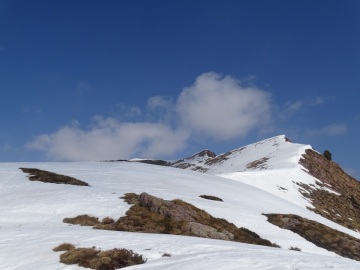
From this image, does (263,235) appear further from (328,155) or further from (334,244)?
(328,155)

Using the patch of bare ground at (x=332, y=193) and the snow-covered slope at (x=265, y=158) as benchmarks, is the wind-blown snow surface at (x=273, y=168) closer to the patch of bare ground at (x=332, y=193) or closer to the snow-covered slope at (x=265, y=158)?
the snow-covered slope at (x=265, y=158)

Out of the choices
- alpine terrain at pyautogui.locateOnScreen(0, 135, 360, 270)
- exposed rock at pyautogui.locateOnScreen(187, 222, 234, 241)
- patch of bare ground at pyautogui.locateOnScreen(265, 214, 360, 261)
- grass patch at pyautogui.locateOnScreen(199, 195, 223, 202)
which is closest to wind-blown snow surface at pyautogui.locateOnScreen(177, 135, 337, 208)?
alpine terrain at pyautogui.locateOnScreen(0, 135, 360, 270)

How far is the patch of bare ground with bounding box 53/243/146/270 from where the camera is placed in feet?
50.4

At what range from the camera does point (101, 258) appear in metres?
15.9

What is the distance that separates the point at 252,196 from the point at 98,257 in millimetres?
33752

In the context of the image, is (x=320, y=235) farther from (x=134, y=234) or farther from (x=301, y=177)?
(x=301, y=177)

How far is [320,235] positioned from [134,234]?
19846 millimetres

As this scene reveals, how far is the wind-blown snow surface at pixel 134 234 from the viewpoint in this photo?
14.4 meters

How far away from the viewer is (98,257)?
16.2 m

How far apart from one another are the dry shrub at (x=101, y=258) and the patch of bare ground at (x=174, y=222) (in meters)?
9.31

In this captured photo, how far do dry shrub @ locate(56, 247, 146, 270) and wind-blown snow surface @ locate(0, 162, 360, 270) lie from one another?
1.46 ft

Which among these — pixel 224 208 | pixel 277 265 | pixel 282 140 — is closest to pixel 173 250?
pixel 277 265

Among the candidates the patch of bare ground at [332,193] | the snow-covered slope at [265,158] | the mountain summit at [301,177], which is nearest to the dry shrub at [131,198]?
the patch of bare ground at [332,193]

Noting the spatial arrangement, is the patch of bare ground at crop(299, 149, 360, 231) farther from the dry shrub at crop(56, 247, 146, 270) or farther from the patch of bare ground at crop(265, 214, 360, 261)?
the dry shrub at crop(56, 247, 146, 270)
